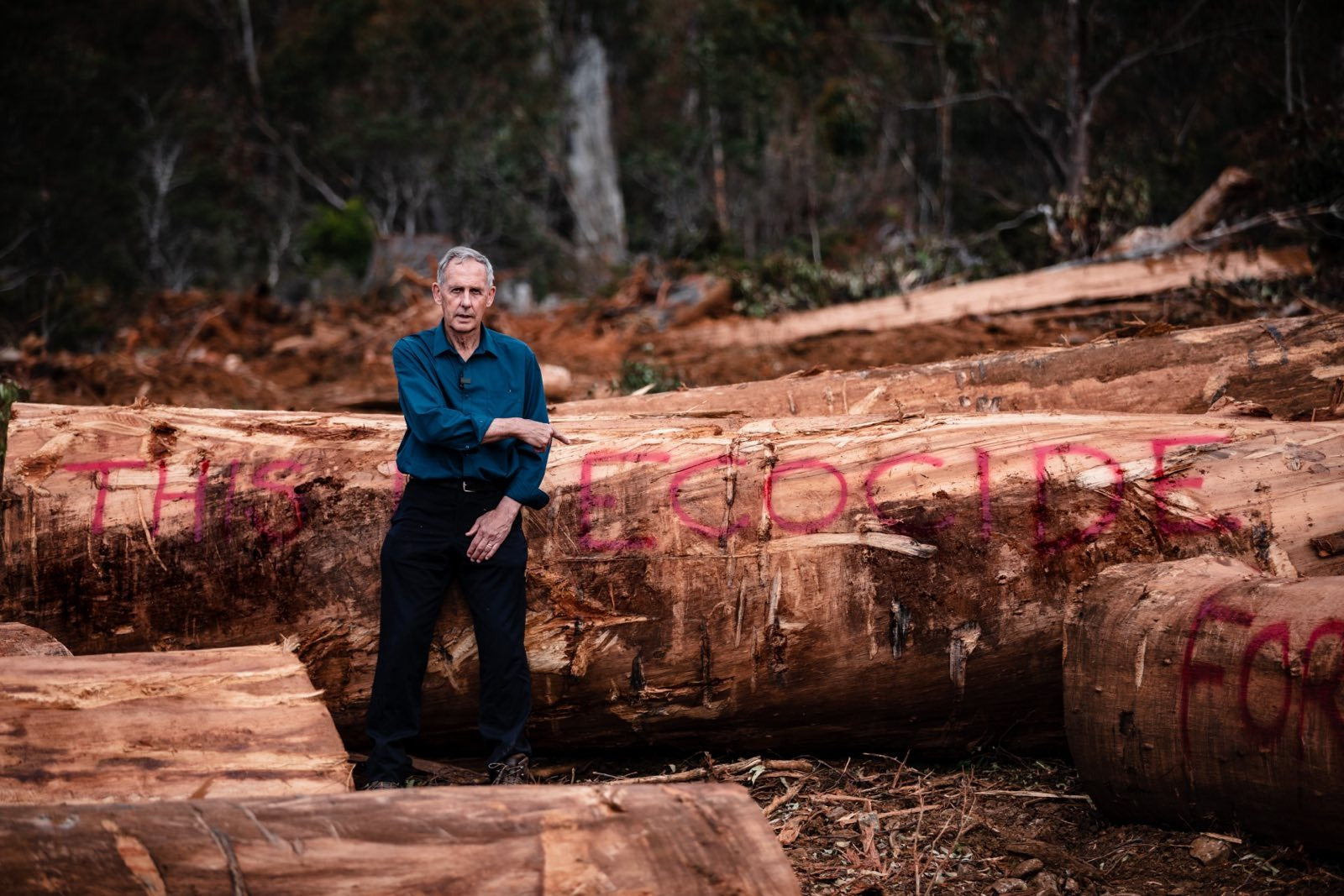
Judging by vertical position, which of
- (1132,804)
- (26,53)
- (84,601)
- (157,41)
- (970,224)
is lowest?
(1132,804)

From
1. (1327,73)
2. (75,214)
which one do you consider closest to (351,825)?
(1327,73)

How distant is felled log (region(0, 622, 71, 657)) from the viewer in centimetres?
346

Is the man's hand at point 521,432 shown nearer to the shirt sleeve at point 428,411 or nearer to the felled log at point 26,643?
the shirt sleeve at point 428,411

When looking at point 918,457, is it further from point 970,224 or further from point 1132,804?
point 970,224

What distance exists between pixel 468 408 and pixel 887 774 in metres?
1.89

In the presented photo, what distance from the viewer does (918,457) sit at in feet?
12.6

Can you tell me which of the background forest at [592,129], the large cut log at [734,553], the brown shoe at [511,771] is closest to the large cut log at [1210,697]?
the large cut log at [734,553]

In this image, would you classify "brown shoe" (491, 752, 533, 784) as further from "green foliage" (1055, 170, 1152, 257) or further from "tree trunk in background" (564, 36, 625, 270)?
"tree trunk in background" (564, 36, 625, 270)

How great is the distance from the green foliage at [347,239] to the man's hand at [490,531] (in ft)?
58.8

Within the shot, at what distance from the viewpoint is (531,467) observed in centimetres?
363

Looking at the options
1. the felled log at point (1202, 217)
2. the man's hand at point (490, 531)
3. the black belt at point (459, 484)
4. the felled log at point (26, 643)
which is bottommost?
the felled log at point (26, 643)

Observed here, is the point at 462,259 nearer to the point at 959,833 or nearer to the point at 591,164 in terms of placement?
the point at 959,833

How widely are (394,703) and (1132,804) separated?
89.7 inches

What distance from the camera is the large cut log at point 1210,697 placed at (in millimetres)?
2875
